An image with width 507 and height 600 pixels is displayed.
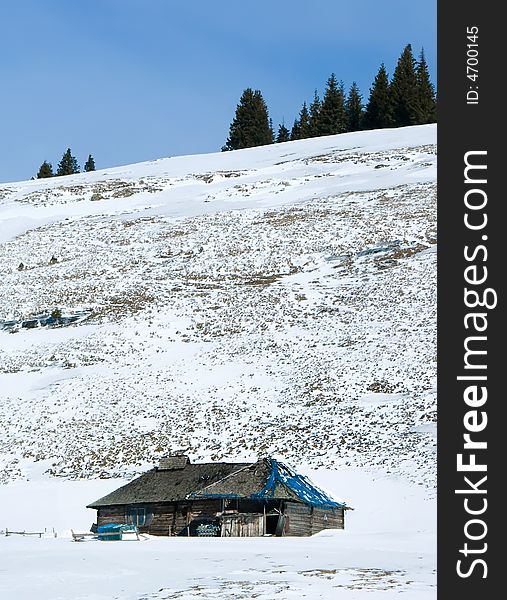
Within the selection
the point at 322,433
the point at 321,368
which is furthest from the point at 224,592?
the point at 321,368

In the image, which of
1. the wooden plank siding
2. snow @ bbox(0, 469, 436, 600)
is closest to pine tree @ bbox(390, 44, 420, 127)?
snow @ bbox(0, 469, 436, 600)

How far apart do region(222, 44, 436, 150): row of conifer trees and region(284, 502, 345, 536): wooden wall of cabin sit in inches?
3861

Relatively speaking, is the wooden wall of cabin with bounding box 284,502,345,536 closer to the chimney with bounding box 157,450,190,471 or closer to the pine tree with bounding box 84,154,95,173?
the chimney with bounding box 157,450,190,471

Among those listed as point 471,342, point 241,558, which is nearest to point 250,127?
point 241,558

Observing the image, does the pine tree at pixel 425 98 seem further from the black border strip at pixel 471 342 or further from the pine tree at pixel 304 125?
the black border strip at pixel 471 342

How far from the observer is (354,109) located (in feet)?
456

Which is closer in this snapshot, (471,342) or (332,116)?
(471,342)

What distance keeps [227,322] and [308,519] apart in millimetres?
25659

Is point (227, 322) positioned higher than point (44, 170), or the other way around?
point (44, 170)

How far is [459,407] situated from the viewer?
9406 mm

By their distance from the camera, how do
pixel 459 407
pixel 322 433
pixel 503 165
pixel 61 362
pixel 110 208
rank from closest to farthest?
pixel 459 407 < pixel 503 165 < pixel 322 433 < pixel 61 362 < pixel 110 208

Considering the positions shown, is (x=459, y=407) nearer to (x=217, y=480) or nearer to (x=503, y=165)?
(x=503, y=165)

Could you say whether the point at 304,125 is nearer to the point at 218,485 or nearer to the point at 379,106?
the point at 379,106

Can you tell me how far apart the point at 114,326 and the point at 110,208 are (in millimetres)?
37790
